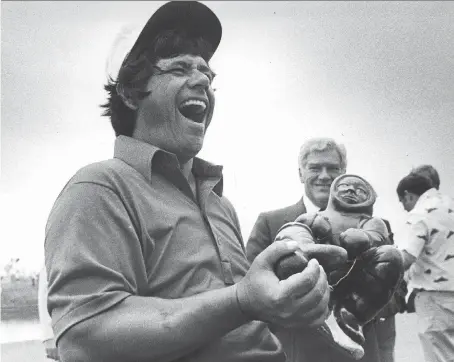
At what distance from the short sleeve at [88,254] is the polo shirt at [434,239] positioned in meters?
1.84

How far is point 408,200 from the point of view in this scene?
2.61 meters

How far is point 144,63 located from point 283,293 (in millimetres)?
484

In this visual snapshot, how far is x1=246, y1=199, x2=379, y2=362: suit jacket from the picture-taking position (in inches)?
67.7

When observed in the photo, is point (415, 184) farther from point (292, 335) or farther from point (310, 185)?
point (292, 335)

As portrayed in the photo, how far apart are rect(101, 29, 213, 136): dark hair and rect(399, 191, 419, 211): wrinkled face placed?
5.85ft

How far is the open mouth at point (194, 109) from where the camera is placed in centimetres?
97

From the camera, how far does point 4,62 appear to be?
160 centimetres

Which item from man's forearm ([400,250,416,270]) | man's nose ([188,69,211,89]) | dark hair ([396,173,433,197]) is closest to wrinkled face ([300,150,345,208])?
man's forearm ([400,250,416,270])

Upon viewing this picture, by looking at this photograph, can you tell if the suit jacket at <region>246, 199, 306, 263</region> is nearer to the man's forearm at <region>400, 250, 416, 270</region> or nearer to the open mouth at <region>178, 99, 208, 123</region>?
the man's forearm at <region>400, 250, 416, 270</region>

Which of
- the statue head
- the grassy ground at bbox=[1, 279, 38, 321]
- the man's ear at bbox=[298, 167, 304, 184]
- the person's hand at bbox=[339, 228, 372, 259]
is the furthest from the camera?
the grassy ground at bbox=[1, 279, 38, 321]

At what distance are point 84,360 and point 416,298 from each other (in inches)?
83.2

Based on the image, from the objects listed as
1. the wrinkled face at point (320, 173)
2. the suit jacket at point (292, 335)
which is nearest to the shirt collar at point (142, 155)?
the suit jacket at point (292, 335)

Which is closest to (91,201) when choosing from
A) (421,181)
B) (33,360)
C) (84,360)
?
(84,360)

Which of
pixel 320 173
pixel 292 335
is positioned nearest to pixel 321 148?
pixel 320 173
